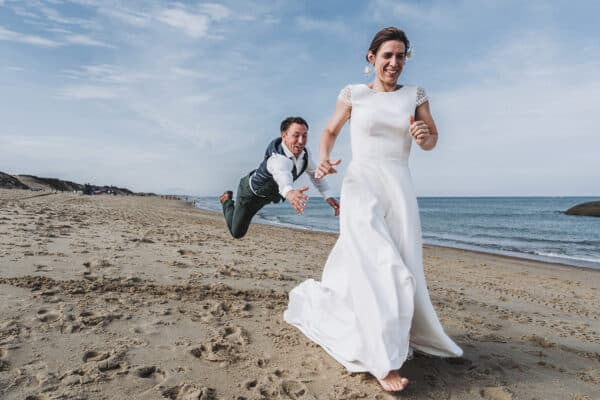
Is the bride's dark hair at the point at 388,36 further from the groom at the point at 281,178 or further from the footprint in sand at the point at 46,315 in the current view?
the footprint in sand at the point at 46,315

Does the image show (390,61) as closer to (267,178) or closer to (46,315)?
(267,178)

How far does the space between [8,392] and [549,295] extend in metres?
8.83

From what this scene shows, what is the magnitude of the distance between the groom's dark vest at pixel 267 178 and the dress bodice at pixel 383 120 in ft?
5.11

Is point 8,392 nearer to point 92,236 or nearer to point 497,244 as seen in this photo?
point 92,236

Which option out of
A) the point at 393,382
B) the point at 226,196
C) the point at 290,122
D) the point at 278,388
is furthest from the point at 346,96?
the point at 226,196

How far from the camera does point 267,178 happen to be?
16.8 ft

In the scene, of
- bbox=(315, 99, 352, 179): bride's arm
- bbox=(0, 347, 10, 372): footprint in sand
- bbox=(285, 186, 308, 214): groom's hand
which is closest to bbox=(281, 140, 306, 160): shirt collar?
bbox=(285, 186, 308, 214): groom's hand

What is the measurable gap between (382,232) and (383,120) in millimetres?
873

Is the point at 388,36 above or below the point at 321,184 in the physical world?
above

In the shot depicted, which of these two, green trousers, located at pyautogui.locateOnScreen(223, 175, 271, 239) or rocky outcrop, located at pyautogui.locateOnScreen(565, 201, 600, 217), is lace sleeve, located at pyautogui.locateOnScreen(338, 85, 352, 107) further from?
rocky outcrop, located at pyautogui.locateOnScreen(565, 201, 600, 217)

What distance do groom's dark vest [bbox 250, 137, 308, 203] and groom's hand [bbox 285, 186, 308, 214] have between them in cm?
106

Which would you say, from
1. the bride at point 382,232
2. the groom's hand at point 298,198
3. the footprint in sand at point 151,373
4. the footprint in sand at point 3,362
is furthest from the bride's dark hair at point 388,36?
the footprint in sand at point 3,362

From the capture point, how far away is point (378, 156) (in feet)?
10.6

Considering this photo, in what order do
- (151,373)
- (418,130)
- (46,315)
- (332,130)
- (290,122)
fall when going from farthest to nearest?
(290,122), (46,315), (332,130), (151,373), (418,130)
